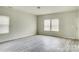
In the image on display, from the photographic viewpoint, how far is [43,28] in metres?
2.44

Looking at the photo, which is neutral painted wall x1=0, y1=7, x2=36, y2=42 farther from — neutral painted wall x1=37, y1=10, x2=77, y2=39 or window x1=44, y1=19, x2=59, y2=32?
window x1=44, y1=19, x2=59, y2=32

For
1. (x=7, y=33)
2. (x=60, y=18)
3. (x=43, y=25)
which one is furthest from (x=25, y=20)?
(x=60, y=18)

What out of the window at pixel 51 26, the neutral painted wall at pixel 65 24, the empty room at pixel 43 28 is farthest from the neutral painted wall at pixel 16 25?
the window at pixel 51 26

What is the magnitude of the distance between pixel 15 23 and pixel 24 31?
650mm

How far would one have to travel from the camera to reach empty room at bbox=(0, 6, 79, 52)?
2266 mm

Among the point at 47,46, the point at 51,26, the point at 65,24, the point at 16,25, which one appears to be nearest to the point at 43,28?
the point at 51,26

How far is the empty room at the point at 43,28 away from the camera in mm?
2266

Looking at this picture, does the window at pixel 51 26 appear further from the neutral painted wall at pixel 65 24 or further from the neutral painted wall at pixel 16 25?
the neutral painted wall at pixel 16 25

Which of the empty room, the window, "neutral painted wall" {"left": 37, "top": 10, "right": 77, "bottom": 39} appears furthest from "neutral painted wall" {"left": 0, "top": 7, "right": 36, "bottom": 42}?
the window

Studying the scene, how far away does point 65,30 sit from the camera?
8.23ft

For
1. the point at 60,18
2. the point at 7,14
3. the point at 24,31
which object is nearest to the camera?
the point at 60,18

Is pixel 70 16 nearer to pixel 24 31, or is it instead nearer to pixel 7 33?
pixel 24 31
